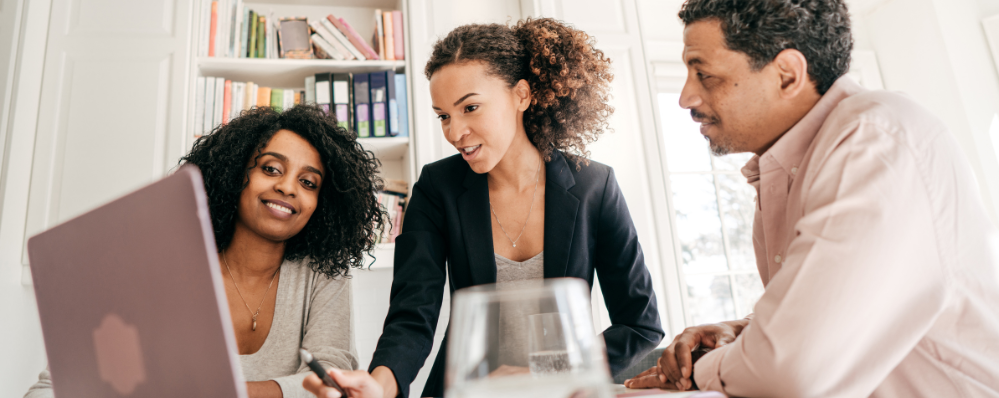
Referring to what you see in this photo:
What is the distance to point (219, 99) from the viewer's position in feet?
7.53

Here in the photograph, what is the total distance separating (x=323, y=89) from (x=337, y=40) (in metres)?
0.23

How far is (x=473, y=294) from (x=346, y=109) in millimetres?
2149

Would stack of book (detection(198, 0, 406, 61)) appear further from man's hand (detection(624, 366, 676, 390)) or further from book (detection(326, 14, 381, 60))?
man's hand (detection(624, 366, 676, 390))

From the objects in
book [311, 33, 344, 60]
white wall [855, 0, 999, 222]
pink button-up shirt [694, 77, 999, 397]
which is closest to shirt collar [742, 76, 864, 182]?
pink button-up shirt [694, 77, 999, 397]

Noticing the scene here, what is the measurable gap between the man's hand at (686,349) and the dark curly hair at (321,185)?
881 millimetres

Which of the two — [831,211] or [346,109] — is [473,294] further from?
[346,109]

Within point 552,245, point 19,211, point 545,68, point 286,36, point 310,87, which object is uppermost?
point 286,36

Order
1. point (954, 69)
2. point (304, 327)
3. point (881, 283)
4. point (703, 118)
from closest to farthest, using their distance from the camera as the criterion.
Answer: point (881, 283) → point (703, 118) → point (304, 327) → point (954, 69)

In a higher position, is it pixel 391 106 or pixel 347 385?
pixel 391 106

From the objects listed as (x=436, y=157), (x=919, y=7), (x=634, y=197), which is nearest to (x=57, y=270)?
(x=436, y=157)

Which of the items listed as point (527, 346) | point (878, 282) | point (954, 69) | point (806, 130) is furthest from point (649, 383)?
point (954, 69)

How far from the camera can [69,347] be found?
58 centimetres

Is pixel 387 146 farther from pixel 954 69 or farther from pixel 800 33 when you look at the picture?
pixel 954 69

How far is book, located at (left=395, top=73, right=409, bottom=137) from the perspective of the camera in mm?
2369
